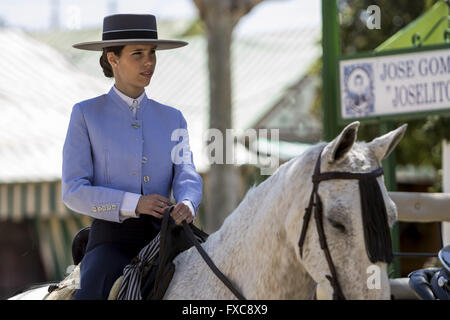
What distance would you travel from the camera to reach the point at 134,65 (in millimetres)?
4094


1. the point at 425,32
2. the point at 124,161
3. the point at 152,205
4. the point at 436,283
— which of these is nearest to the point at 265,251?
the point at 152,205

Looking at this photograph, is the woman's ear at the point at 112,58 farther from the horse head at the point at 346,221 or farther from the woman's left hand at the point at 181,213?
the horse head at the point at 346,221

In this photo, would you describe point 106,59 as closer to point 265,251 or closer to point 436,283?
point 265,251

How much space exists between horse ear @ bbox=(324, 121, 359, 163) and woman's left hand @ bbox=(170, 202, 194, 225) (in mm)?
792

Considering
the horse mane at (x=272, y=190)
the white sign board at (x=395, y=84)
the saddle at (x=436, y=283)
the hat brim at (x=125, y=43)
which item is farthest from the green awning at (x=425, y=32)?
the horse mane at (x=272, y=190)

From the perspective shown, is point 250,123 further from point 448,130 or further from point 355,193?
point 355,193

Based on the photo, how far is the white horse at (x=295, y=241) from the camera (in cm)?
319

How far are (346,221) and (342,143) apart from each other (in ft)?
0.89

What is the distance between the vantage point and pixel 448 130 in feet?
32.6

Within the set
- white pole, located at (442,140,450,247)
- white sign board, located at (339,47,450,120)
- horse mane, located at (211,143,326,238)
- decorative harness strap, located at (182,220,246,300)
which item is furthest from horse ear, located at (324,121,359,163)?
white pole, located at (442,140,450,247)

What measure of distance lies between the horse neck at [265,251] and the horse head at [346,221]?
0.08 metres

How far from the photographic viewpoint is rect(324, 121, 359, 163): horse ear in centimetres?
322
